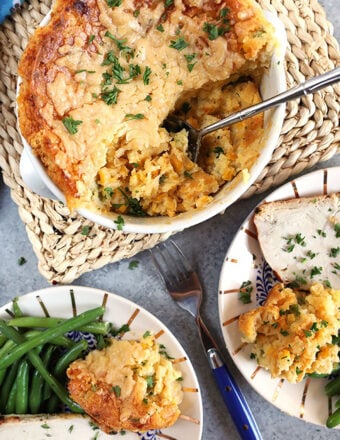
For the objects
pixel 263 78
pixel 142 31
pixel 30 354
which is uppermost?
pixel 142 31

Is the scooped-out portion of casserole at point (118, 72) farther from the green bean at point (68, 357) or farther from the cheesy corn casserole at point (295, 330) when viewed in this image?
the green bean at point (68, 357)

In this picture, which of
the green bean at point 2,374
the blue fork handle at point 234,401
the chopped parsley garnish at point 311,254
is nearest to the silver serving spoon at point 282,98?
the chopped parsley garnish at point 311,254

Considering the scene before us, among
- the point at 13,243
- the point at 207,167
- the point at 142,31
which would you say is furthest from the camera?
the point at 13,243

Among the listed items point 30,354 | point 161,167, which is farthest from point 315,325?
point 30,354

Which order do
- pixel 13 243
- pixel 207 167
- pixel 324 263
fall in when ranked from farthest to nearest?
pixel 13 243
pixel 324 263
pixel 207 167

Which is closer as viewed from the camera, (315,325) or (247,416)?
(315,325)

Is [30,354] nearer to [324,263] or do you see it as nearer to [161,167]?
[161,167]

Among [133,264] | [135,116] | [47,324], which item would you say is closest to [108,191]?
[135,116]

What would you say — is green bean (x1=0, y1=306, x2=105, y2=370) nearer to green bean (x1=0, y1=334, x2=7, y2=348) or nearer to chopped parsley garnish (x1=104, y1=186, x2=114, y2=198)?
green bean (x1=0, y1=334, x2=7, y2=348)
